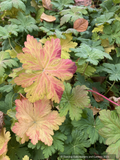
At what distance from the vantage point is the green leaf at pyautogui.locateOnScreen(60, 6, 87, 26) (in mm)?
1398

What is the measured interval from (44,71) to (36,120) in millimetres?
366

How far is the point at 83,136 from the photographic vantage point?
0.97 metres

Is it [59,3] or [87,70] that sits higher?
[59,3]

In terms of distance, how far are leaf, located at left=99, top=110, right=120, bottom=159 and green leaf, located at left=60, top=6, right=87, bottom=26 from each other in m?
1.11

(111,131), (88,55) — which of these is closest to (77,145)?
(111,131)

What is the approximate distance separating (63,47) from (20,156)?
1.09 m

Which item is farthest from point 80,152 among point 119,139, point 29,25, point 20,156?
point 29,25

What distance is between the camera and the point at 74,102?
929 mm

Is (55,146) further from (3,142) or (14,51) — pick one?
(14,51)

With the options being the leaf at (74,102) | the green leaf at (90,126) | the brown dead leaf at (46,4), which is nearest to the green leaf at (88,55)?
the leaf at (74,102)

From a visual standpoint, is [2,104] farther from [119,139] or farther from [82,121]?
[119,139]

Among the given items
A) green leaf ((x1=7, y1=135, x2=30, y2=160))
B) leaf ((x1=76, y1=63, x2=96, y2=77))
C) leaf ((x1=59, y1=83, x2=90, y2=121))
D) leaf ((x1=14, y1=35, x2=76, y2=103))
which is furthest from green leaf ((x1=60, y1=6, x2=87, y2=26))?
green leaf ((x1=7, y1=135, x2=30, y2=160))

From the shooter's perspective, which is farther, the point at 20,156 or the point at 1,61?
the point at 1,61

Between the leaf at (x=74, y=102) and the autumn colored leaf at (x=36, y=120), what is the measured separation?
8 centimetres
